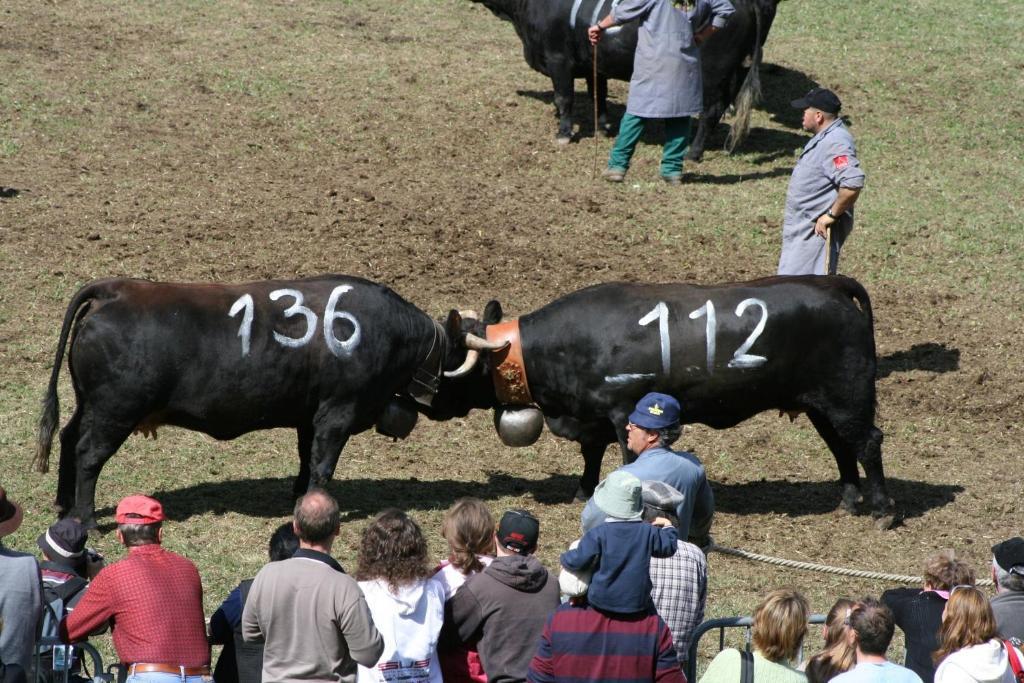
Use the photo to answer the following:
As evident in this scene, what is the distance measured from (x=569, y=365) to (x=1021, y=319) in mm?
5561

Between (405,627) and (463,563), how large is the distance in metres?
0.41

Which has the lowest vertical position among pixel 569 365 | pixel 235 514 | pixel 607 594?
pixel 235 514

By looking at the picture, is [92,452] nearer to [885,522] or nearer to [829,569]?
[829,569]

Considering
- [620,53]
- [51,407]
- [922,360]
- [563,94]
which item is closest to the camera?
[51,407]

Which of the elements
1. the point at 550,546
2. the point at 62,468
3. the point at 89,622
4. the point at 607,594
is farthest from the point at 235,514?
the point at 607,594

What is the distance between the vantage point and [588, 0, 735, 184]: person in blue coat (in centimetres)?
1466

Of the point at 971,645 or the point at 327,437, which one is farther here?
the point at 327,437

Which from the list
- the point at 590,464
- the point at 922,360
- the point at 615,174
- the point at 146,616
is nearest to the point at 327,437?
the point at 590,464

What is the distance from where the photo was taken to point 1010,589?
19.6ft

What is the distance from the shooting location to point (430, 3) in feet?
68.6

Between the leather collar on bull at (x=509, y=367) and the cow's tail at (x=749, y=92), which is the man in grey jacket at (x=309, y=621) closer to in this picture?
the leather collar on bull at (x=509, y=367)

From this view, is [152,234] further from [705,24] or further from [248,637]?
[248,637]

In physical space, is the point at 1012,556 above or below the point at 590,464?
above

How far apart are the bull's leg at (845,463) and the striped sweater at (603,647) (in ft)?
15.2
